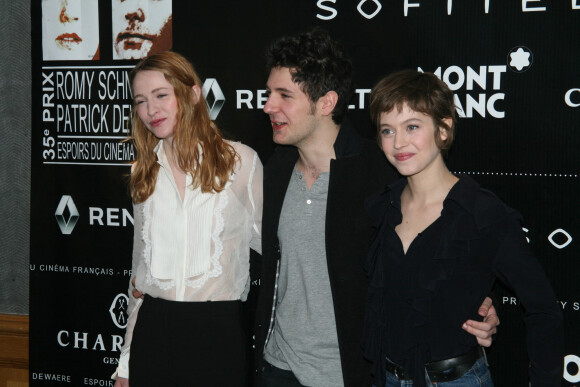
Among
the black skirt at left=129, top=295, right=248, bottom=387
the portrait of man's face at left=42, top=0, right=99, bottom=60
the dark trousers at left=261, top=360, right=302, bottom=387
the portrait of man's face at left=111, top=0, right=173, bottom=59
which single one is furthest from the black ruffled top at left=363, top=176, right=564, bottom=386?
the portrait of man's face at left=42, top=0, right=99, bottom=60

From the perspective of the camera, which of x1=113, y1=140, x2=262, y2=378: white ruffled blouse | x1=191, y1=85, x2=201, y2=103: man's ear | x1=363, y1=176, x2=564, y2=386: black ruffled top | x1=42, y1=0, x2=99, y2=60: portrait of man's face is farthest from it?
x1=42, y1=0, x2=99, y2=60: portrait of man's face

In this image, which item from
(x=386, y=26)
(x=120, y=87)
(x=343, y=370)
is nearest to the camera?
(x=343, y=370)

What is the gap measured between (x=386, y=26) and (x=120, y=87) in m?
1.41

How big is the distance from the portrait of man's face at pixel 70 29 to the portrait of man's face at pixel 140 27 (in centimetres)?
13

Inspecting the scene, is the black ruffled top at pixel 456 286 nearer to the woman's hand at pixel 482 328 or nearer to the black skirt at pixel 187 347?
the woman's hand at pixel 482 328

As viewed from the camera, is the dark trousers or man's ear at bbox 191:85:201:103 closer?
the dark trousers

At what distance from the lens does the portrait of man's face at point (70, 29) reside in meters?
3.27

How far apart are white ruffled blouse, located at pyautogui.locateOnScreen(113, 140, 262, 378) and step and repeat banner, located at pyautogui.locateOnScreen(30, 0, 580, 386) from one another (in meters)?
0.76

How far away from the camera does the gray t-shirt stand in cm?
203

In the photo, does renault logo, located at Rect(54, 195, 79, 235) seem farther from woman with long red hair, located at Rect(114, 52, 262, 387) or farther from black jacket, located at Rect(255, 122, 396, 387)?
black jacket, located at Rect(255, 122, 396, 387)

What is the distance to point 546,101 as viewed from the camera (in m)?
2.55

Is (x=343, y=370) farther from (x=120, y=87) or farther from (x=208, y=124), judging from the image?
(x=120, y=87)

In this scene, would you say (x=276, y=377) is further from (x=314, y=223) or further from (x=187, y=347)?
(x=314, y=223)

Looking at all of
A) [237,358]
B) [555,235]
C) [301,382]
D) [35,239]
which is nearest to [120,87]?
[35,239]
